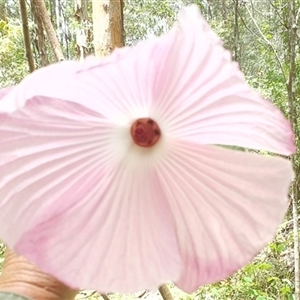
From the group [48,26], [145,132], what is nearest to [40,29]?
[48,26]

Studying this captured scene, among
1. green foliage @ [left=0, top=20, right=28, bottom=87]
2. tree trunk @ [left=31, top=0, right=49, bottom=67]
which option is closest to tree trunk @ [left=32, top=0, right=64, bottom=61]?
tree trunk @ [left=31, top=0, right=49, bottom=67]

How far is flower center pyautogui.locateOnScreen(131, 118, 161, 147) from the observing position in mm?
201

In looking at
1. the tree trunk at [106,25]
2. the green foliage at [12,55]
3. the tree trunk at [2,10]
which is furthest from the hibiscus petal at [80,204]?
the tree trunk at [2,10]

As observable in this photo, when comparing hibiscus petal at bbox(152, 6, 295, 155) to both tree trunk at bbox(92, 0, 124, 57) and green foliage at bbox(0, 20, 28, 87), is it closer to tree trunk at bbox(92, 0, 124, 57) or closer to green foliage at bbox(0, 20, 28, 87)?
tree trunk at bbox(92, 0, 124, 57)

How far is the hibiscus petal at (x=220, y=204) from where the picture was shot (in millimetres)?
172

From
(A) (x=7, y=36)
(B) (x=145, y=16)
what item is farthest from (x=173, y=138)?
(B) (x=145, y=16)

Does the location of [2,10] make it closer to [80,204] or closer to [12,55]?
[12,55]

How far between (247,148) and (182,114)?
0.08 feet

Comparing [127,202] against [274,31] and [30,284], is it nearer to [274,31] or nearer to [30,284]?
[30,284]

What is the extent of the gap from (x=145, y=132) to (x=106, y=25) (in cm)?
17

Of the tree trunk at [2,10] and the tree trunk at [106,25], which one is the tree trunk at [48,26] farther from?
the tree trunk at [2,10]

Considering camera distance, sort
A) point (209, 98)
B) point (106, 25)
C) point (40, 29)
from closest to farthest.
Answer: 1. point (209, 98)
2. point (106, 25)
3. point (40, 29)

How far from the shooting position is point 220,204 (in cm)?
18

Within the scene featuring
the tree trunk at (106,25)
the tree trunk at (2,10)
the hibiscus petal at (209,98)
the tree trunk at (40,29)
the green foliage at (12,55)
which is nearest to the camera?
the hibiscus petal at (209,98)
